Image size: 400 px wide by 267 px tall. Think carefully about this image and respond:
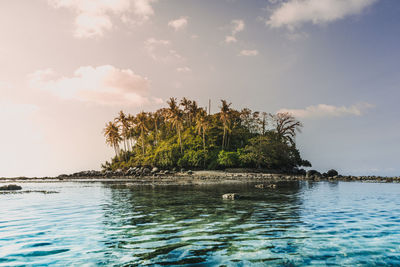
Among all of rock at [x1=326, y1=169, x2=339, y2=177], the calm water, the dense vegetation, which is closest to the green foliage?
the dense vegetation

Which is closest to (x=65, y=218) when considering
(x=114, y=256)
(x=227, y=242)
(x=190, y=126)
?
(x=114, y=256)

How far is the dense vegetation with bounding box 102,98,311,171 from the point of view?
53.1 m

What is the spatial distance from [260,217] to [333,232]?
2.72 m

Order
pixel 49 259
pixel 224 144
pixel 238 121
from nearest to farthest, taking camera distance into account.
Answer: pixel 49 259, pixel 224 144, pixel 238 121

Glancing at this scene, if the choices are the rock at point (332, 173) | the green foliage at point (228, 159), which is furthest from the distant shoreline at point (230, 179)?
the green foliage at point (228, 159)

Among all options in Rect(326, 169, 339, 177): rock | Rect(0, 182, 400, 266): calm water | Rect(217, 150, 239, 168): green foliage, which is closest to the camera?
Rect(0, 182, 400, 266): calm water

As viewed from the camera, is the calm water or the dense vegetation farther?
the dense vegetation

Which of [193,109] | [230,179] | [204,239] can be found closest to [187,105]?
[193,109]

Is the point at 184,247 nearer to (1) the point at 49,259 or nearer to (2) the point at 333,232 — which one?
(1) the point at 49,259

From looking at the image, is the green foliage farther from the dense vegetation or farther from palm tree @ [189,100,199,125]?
palm tree @ [189,100,199,125]

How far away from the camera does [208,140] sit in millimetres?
60125

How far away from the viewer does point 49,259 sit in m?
5.47

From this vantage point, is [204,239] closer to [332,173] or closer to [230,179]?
[230,179]

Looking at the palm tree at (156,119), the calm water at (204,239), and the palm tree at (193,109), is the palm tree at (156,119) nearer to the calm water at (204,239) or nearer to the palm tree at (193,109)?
the palm tree at (193,109)
